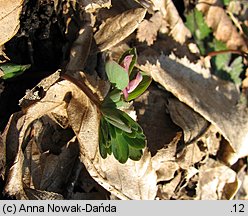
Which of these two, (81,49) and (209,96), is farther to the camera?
(209,96)

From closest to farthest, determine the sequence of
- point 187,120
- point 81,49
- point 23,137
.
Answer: point 23,137 → point 81,49 → point 187,120

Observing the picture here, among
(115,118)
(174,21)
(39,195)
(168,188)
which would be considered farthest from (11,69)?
(174,21)

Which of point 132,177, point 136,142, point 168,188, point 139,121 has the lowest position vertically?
point 168,188

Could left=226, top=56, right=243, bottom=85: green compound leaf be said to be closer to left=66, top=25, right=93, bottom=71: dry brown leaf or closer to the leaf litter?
the leaf litter

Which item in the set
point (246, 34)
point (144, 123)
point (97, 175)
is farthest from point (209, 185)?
point (246, 34)

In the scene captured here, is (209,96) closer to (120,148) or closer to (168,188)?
(168,188)

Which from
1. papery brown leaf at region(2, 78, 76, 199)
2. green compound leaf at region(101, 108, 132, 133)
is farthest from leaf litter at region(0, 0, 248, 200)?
green compound leaf at region(101, 108, 132, 133)
